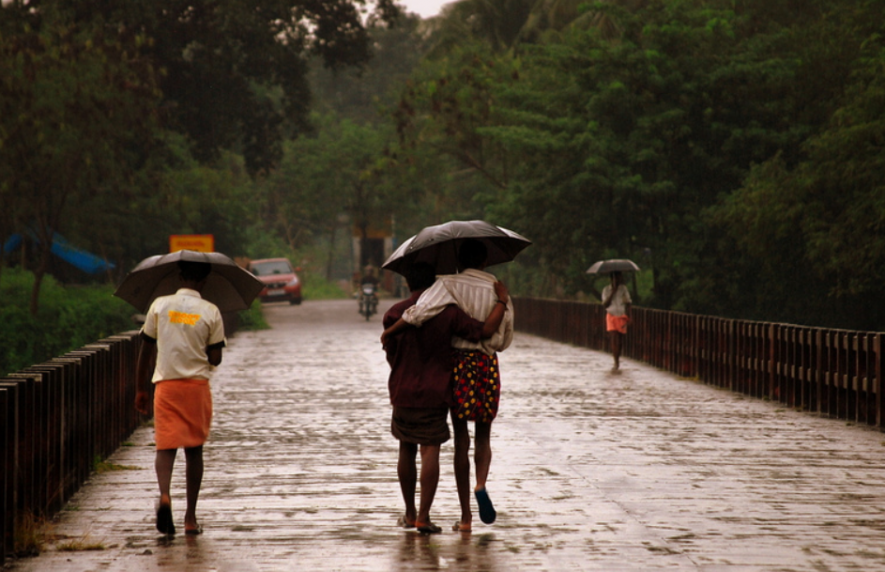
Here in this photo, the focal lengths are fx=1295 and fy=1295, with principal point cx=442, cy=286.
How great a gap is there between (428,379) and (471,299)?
1.75 feet

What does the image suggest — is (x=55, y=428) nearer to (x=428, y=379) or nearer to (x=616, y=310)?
(x=428, y=379)

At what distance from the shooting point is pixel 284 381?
736 inches

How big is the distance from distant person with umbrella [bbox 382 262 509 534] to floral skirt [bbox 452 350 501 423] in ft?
0.18

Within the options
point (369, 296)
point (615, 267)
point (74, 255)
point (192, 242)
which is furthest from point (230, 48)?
point (615, 267)

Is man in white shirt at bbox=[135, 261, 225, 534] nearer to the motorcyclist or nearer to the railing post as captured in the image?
the railing post

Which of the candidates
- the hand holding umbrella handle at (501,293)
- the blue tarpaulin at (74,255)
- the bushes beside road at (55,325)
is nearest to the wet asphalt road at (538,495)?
the hand holding umbrella handle at (501,293)

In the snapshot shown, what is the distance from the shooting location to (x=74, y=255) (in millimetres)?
50688

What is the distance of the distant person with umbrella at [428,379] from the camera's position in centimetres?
730

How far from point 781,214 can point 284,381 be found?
1317cm

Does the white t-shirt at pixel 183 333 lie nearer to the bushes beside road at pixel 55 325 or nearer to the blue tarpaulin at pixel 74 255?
the bushes beside road at pixel 55 325

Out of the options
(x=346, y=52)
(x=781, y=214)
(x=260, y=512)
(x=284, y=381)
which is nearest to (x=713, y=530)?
(x=260, y=512)

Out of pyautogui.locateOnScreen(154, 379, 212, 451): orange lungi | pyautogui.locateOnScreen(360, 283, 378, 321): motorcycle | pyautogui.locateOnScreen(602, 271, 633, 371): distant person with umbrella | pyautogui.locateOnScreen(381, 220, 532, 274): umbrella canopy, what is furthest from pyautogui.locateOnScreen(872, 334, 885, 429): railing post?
pyautogui.locateOnScreen(360, 283, 378, 321): motorcycle

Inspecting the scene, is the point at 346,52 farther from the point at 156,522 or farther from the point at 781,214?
the point at 156,522

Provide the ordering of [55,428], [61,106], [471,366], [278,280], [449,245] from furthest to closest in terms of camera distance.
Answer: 1. [278,280]
2. [61,106]
3. [55,428]
4. [449,245]
5. [471,366]
